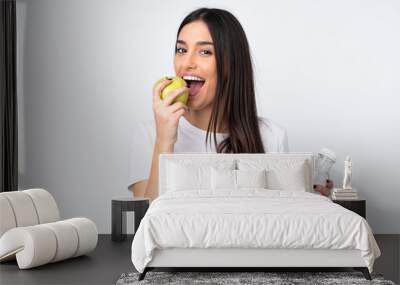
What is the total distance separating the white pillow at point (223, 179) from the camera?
600cm

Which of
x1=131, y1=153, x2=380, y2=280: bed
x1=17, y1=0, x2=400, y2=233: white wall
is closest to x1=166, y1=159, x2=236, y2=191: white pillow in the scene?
x1=17, y1=0, x2=400, y2=233: white wall

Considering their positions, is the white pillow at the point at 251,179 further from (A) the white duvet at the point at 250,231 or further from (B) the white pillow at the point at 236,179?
(A) the white duvet at the point at 250,231

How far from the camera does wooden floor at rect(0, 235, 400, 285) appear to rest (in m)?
4.82

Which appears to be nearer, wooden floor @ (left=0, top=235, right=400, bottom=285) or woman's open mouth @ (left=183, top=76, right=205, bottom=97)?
wooden floor @ (left=0, top=235, right=400, bottom=285)

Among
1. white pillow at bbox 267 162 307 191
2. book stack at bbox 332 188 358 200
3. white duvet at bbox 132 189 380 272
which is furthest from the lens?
book stack at bbox 332 188 358 200

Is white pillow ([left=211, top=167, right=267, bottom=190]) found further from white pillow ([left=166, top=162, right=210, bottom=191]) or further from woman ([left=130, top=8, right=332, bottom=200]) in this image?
woman ([left=130, top=8, right=332, bottom=200])

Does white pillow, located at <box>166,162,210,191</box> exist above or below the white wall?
below

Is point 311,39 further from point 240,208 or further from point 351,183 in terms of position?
point 240,208

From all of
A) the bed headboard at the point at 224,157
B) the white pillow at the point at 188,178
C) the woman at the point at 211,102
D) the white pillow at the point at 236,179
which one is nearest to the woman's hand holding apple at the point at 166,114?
the woman at the point at 211,102

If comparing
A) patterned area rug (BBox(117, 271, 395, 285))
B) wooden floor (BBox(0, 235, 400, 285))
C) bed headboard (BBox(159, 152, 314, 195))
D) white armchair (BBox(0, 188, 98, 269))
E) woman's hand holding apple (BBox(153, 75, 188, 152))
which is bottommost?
wooden floor (BBox(0, 235, 400, 285))

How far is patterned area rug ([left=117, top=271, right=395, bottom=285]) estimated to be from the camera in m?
4.64

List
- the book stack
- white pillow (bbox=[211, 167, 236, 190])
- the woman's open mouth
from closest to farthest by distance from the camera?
1. white pillow (bbox=[211, 167, 236, 190])
2. the book stack
3. the woman's open mouth

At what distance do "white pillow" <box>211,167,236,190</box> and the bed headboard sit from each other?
0.41 m

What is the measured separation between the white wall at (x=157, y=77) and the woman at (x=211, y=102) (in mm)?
134
